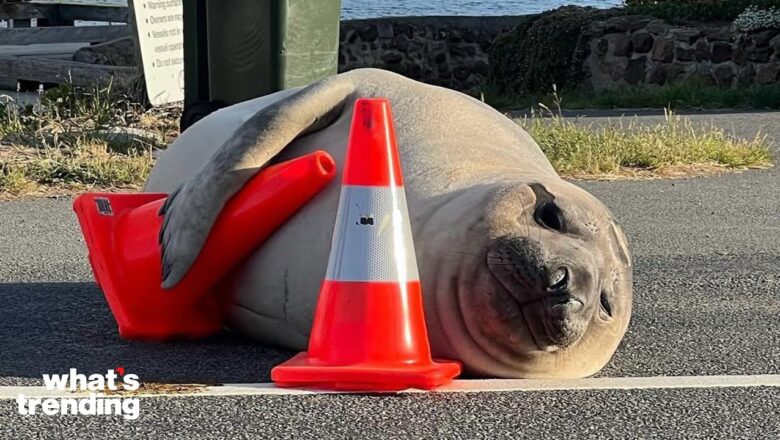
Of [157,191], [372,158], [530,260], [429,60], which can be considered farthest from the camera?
[429,60]

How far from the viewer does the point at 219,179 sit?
184 inches

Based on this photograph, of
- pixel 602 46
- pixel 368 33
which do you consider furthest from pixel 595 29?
pixel 368 33

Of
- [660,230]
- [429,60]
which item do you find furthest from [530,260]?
[429,60]

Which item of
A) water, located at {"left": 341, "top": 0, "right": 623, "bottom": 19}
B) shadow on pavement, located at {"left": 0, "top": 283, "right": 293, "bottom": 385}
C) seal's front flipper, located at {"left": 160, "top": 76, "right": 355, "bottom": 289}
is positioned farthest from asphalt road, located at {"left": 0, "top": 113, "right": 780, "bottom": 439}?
water, located at {"left": 341, "top": 0, "right": 623, "bottom": 19}

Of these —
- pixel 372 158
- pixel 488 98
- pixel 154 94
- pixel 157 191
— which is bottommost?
pixel 488 98

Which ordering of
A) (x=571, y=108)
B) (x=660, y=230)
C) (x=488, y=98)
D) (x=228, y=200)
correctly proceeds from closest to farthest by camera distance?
1. (x=228, y=200)
2. (x=660, y=230)
3. (x=571, y=108)
4. (x=488, y=98)

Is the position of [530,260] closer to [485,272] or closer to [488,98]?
[485,272]

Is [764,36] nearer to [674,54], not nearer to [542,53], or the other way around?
[674,54]

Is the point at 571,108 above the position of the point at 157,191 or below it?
below

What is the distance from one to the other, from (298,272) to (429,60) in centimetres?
1670

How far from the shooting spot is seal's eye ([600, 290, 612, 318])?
4.19m

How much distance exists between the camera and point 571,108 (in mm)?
15672

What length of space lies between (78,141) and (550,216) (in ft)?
20.8

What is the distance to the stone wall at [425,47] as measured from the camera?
823 inches
